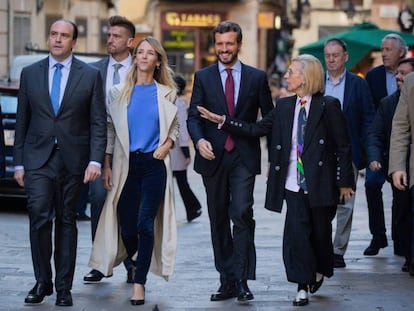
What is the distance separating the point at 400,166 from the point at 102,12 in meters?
28.4

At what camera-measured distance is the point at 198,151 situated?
9.07m

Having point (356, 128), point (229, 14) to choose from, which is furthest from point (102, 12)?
point (356, 128)

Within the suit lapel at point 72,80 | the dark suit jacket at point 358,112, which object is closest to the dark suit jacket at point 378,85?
the dark suit jacket at point 358,112

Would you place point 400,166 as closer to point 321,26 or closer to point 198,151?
point 198,151

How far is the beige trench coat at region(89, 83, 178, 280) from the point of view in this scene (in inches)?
351

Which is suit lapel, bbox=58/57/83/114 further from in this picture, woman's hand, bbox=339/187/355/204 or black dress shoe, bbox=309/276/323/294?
black dress shoe, bbox=309/276/323/294

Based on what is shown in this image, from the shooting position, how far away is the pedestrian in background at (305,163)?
879cm

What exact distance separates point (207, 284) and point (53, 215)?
1673 mm

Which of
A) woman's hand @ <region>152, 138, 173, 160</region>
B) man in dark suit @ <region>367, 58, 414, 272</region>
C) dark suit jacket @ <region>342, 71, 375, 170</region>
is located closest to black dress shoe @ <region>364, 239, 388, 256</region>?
man in dark suit @ <region>367, 58, 414, 272</region>

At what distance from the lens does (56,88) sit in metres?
8.72

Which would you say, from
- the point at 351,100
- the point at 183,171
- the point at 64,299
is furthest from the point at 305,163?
the point at 183,171

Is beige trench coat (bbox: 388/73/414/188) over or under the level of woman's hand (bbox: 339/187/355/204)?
over

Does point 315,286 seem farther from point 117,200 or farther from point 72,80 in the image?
point 72,80

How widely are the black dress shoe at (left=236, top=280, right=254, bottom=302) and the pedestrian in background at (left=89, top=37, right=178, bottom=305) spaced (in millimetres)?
534
